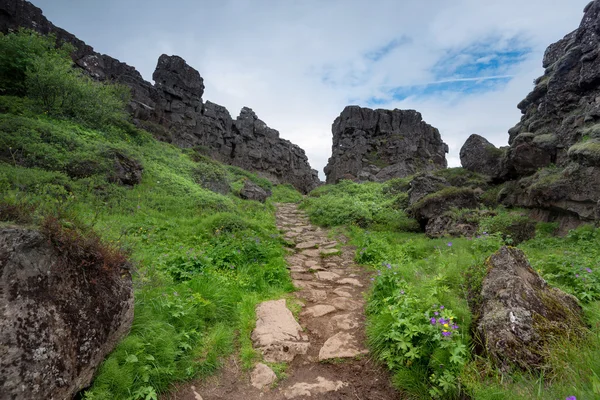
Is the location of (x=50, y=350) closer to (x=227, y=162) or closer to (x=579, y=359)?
(x=579, y=359)

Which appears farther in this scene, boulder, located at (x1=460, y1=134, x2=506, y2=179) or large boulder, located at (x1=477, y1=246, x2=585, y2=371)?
boulder, located at (x1=460, y1=134, x2=506, y2=179)

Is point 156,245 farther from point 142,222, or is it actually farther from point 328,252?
point 328,252

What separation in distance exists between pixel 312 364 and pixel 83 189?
991cm

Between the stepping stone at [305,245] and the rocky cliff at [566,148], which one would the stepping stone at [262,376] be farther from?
the rocky cliff at [566,148]

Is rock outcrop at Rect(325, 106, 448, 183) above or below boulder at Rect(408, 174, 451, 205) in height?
above

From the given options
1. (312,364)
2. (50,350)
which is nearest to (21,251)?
(50,350)

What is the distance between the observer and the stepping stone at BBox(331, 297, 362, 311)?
5.51 m

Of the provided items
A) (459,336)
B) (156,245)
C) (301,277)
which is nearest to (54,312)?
(459,336)

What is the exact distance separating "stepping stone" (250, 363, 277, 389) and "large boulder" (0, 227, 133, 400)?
168 centimetres

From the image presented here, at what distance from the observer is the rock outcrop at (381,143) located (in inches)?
1647

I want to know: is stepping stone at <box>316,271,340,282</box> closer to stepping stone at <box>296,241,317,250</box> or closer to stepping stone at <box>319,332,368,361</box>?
stepping stone at <box>296,241,317,250</box>

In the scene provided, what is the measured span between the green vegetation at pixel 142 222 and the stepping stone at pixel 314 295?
0.43 meters

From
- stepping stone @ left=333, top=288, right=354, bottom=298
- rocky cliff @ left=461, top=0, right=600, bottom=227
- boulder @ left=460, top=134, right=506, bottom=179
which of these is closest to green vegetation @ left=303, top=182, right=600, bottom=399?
stepping stone @ left=333, top=288, right=354, bottom=298

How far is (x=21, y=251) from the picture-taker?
2.62 meters
